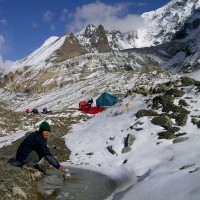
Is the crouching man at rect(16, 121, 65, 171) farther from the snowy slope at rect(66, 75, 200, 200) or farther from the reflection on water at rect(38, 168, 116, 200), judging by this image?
the snowy slope at rect(66, 75, 200, 200)

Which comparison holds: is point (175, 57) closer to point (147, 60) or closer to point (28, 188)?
point (147, 60)

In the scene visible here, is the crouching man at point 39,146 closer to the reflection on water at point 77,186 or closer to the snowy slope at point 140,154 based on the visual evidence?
the reflection on water at point 77,186

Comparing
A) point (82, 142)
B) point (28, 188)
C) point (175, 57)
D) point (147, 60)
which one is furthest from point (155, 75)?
point (175, 57)

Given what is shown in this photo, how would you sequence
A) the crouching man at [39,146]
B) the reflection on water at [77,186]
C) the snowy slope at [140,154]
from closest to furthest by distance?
the snowy slope at [140,154], the reflection on water at [77,186], the crouching man at [39,146]

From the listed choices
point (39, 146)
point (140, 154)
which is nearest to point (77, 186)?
point (39, 146)

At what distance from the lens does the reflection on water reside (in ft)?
45.8

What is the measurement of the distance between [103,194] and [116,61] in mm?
104358

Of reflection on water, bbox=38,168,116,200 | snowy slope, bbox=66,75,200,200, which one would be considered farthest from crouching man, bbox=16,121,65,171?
snowy slope, bbox=66,75,200,200

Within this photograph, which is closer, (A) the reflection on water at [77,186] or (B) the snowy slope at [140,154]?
A: (B) the snowy slope at [140,154]


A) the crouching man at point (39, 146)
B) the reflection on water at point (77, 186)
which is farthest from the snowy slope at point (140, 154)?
the crouching man at point (39, 146)

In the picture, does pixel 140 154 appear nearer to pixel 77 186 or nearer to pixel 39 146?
pixel 77 186

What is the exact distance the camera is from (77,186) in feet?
49.2

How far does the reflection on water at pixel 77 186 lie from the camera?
14.0 meters

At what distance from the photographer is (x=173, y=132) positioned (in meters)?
18.9
